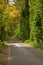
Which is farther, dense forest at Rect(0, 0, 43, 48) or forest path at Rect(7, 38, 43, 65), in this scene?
dense forest at Rect(0, 0, 43, 48)

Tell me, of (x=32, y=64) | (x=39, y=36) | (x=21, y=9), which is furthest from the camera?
(x=21, y=9)

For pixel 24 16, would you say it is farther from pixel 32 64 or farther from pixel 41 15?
pixel 32 64

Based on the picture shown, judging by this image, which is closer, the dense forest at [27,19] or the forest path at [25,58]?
the forest path at [25,58]

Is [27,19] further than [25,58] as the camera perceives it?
Yes

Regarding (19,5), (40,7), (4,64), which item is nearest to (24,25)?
(19,5)

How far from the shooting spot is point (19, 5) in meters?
56.5

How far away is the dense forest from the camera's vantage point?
29.9 meters

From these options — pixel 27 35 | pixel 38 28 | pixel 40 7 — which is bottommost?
pixel 27 35

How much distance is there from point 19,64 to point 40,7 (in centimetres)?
1477

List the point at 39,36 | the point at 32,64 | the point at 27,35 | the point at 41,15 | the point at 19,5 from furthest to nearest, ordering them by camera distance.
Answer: the point at 19,5 < the point at 27,35 < the point at 39,36 < the point at 41,15 < the point at 32,64

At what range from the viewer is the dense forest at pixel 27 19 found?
29.9 metres

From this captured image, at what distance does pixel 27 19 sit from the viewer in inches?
1909

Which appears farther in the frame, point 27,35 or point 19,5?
point 19,5

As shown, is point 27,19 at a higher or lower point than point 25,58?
higher
